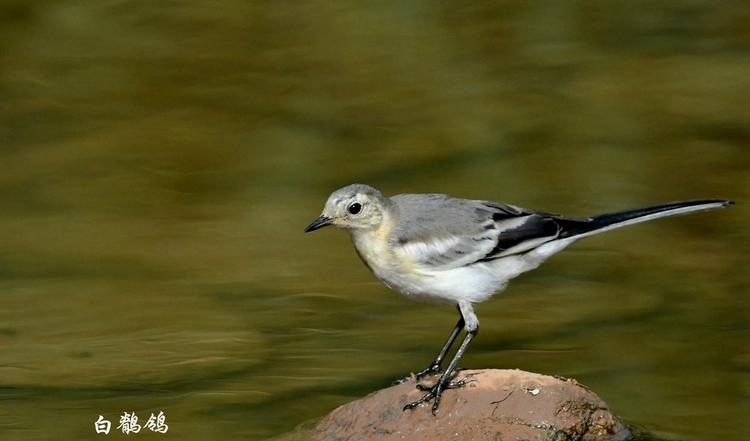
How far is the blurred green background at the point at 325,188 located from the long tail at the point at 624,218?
4.64 feet

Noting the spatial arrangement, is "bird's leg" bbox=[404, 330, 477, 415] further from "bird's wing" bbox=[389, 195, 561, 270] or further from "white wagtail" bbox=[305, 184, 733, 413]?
"bird's wing" bbox=[389, 195, 561, 270]

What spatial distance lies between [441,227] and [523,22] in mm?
8565

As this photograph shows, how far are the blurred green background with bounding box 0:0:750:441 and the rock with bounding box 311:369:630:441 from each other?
138 cm

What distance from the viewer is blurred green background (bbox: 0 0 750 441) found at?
1045 centimetres

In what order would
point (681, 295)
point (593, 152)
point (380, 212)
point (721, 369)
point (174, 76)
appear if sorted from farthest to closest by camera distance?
point (174, 76) → point (593, 152) → point (681, 295) → point (721, 369) → point (380, 212)

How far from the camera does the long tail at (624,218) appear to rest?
341 inches

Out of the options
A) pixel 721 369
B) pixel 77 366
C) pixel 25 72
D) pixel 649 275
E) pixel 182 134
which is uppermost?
pixel 25 72

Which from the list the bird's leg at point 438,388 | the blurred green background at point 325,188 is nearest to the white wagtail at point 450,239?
the bird's leg at point 438,388

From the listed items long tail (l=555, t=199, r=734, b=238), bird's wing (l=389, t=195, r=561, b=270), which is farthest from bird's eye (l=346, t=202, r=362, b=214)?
long tail (l=555, t=199, r=734, b=238)

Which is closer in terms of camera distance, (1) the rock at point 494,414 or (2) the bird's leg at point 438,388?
(1) the rock at point 494,414

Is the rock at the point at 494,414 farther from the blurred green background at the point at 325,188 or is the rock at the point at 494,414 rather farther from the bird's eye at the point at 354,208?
the blurred green background at the point at 325,188

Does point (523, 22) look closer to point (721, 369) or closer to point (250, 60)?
point (250, 60)

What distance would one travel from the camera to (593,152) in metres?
15.1

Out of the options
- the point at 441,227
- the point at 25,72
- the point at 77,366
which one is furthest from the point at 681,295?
the point at 25,72
